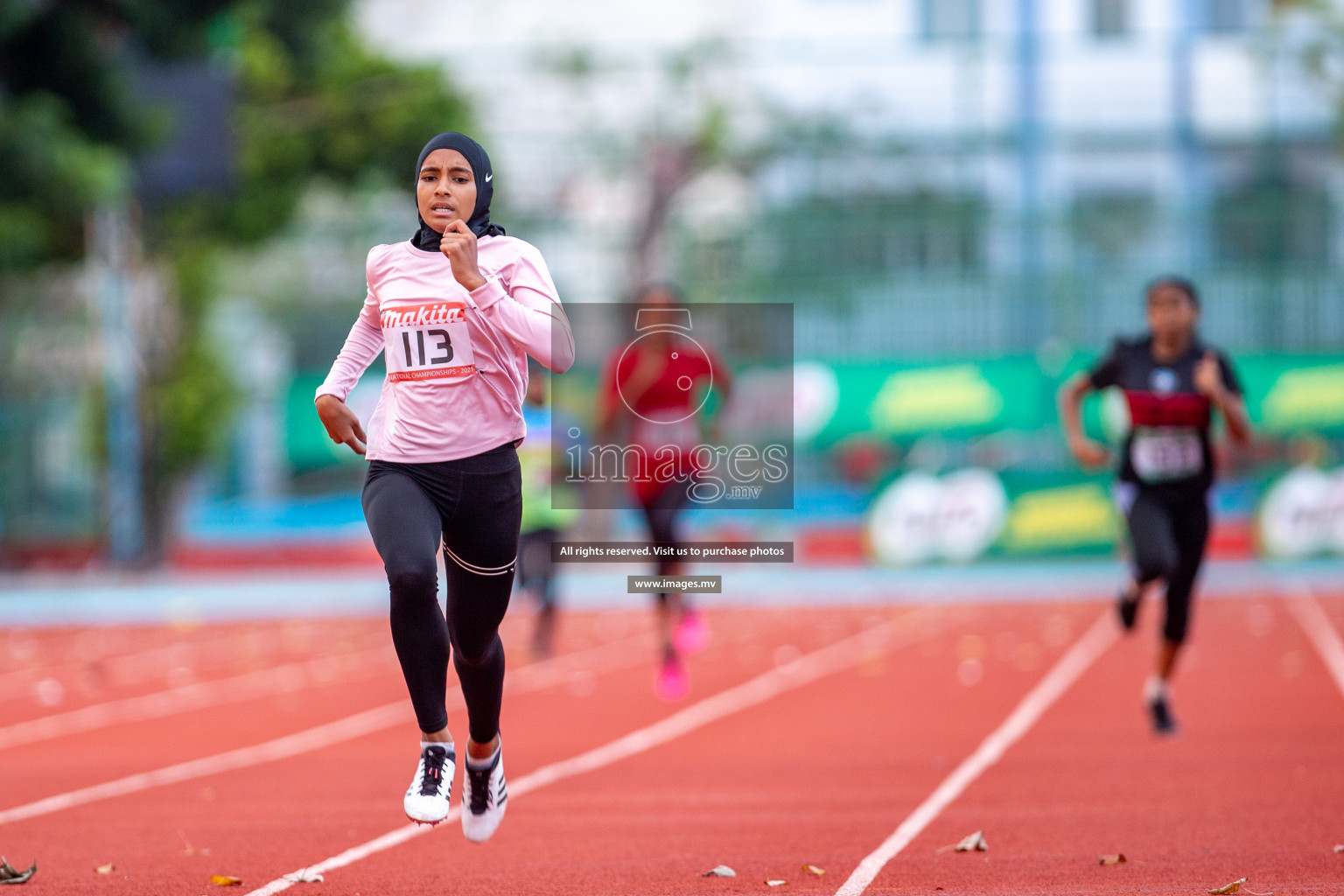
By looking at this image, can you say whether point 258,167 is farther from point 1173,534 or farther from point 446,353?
point 446,353

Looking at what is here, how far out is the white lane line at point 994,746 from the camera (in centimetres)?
568

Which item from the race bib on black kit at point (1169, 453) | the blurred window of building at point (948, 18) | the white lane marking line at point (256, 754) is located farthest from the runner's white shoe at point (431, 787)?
the blurred window of building at point (948, 18)

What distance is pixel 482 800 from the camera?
5.39m

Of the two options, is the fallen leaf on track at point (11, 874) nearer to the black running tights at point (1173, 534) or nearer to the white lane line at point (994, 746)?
the white lane line at point (994, 746)

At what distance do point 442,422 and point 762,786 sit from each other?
3.17m

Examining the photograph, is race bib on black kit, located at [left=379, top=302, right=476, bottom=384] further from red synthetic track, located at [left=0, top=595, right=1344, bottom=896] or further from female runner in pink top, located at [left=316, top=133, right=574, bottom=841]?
red synthetic track, located at [left=0, top=595, right=1344, bottom=896]

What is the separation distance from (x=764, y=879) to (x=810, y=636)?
1125 cm

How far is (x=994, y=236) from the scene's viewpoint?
26.1 meters

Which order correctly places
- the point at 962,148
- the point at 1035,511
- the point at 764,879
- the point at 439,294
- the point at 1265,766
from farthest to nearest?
the point at 962,148 → the point at 1035,511 → the point at 1265,766 → the point at 764,879 → the point at 439,294

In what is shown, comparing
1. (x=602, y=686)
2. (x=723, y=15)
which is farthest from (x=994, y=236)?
(x=602, y=686)

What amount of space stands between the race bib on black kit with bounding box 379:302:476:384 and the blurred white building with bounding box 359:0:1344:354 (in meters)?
20.9

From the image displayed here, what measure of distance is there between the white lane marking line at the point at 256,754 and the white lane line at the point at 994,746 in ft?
10.5

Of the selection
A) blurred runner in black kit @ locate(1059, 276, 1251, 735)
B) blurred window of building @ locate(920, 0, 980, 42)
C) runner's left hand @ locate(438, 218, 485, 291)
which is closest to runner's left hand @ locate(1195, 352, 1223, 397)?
blurred runner in black kit @ locate(1059, 276, 1251, 735)

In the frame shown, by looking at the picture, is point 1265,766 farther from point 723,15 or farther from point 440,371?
point 723,15
